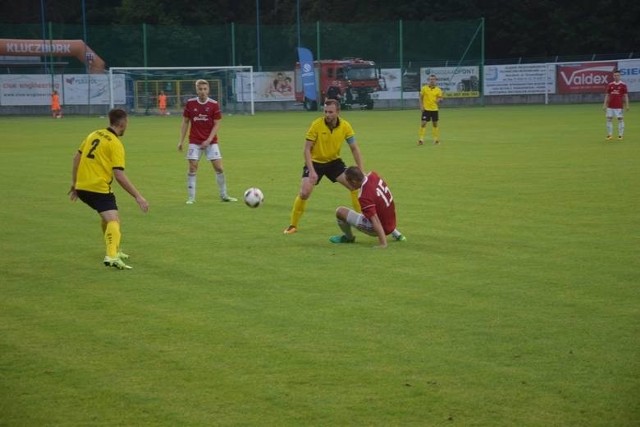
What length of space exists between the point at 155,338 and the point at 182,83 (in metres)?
Result: 44.3

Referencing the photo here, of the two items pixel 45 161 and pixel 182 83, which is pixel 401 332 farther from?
pixel 182 83

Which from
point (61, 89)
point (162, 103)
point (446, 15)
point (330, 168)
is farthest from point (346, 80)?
point (330, 168)

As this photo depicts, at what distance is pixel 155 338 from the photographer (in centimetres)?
769

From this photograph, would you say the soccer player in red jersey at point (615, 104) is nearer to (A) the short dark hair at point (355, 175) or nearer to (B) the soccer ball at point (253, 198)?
(B) the soccer ball at point (253, 198)

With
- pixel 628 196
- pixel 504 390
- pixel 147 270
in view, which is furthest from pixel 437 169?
pixel 504 390

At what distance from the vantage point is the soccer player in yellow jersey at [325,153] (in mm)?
12969

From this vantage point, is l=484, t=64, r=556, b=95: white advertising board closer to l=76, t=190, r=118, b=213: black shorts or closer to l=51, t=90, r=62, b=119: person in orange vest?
l=51, t=90, r=62, b=119: person in orange vest

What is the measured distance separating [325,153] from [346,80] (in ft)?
135

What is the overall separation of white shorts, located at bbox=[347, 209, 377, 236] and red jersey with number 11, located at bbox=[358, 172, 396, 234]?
0.16 meters

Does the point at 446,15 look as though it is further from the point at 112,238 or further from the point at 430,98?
the point at 112,238

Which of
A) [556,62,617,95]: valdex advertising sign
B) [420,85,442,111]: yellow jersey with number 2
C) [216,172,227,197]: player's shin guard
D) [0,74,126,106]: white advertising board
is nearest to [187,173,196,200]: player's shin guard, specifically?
[216,172,227,197]: player's shin guard

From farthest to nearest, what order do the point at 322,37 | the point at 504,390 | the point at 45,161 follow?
the point at 322,37 < the point at 45,161 < the point at 504,390

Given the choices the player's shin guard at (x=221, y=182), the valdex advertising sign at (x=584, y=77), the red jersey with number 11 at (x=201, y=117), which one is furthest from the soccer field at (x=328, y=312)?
the valdex advertising sign at (x=584, y=77)

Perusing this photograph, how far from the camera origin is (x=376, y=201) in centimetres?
1152
